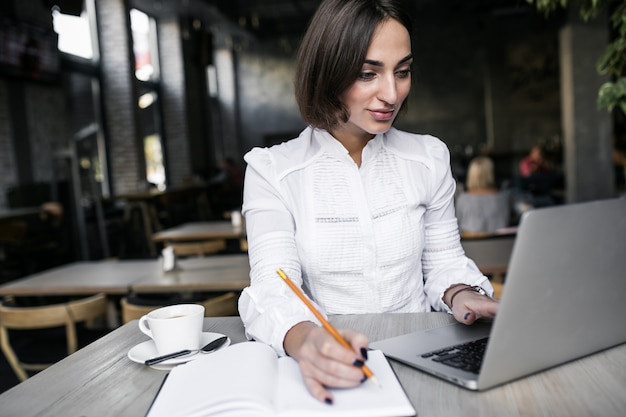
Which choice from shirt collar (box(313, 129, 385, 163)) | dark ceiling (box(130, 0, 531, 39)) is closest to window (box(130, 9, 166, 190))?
dark ceiling (box(130, 0, 531, 39))

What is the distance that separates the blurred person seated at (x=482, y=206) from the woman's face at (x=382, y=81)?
3567 millimetres

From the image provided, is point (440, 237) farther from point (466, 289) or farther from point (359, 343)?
point (359, 343)

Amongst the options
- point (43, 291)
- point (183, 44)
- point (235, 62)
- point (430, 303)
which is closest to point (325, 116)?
point (430, 303)

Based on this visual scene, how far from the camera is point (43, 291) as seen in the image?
280cm

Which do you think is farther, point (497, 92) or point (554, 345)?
point (497, 92)

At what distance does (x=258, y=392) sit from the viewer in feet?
2.43

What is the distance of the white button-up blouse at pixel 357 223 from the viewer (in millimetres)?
1256

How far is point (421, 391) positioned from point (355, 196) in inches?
22.9

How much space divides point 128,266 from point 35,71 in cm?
469

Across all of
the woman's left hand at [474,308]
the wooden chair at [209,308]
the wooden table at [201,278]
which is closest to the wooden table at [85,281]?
Answer: the wooden table at [201,278]

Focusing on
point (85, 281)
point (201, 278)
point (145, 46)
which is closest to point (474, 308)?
point (201, 278)

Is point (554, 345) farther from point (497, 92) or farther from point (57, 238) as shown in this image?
point (497, 92)

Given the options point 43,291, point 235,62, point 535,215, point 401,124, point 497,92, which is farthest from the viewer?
point 235,62

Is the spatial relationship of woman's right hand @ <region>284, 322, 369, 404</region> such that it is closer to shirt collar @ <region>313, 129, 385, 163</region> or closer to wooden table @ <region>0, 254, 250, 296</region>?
shirt collar @ <region>313, 129, 385, 163</region>
